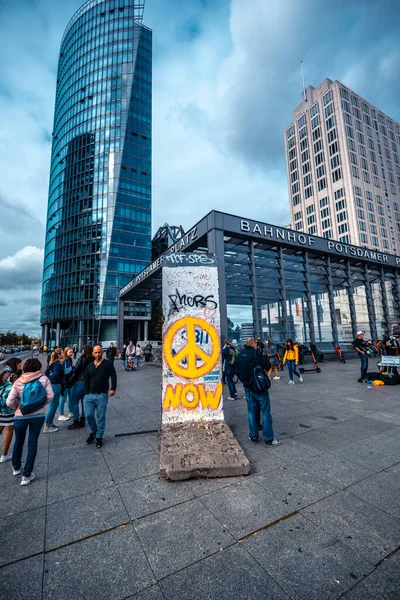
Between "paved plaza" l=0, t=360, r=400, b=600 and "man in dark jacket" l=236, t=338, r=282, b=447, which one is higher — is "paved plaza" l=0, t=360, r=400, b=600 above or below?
below

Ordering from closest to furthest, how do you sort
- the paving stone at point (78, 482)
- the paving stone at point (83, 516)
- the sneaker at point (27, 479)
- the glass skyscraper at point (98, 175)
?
the paving stone at point (83, 516) < the paving stone at point (78, 482) < the sneaker at point (27, 479) < the glass skyscraper at point (98, 175)

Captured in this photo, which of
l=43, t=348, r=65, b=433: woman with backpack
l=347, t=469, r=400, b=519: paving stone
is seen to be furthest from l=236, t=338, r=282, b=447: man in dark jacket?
l=43, t=348, r=65, b=433: woman with backpack

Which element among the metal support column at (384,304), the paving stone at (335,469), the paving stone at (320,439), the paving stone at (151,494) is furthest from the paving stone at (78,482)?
the metal support column at (384,304)

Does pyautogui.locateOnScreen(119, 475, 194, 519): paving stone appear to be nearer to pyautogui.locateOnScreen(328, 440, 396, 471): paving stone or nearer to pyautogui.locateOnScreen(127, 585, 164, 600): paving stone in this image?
pyautogui.locateOnScreen(127, 585, 164, 600): paving stone

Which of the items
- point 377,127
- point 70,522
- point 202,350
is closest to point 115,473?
point 70,522

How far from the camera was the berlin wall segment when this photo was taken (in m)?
4.70

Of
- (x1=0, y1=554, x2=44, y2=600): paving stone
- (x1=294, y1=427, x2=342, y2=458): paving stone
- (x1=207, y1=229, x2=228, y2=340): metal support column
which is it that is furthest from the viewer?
(x1=207, y1=229, x2=228, y2=340): metal support column

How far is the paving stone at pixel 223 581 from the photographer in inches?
78.3

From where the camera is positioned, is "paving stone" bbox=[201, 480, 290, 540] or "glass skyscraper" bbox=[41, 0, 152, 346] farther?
"glass skyscraper" bbox=[41, 0, 152, 346]

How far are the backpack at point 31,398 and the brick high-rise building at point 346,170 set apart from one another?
7202cm

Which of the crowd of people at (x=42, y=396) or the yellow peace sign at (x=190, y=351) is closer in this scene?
the crowd of people at (x=42, y=396)

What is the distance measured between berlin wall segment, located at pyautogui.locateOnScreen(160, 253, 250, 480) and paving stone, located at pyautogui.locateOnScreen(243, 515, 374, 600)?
5.43 ft

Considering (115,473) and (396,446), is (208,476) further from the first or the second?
(396,446)

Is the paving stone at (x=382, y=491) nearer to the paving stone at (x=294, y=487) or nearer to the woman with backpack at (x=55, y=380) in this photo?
the paving stone at (x=294, y=487)
